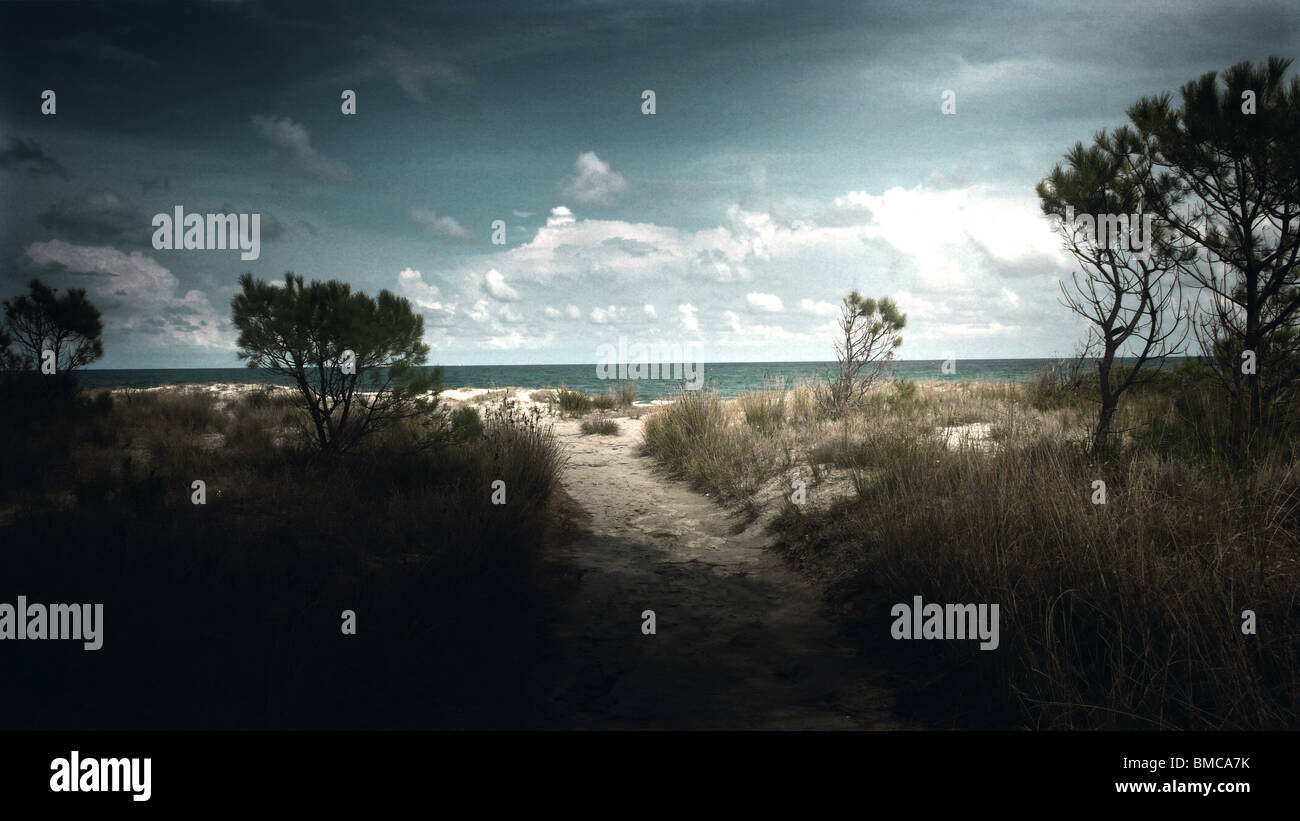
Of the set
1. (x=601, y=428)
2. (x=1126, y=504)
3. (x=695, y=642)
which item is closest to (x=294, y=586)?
(x=695, y=642)

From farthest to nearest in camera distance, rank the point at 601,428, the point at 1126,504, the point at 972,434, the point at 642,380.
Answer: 1. the point at 642,380
2. the point at 601,428
3. the point at 972,434
4. the point at 1126,504

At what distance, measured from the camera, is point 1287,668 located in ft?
8.30

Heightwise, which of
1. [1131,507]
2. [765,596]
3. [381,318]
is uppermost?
[381,318]

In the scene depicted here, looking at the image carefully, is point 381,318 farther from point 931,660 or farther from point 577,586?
point 931,660

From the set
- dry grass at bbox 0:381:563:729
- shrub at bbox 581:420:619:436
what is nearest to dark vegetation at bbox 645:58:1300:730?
dry grass at bbox 0:381:563:729

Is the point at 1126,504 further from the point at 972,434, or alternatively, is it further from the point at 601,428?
the point at 601,428

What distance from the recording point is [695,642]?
3.78 metres

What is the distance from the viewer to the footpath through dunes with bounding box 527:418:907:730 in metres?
2.80

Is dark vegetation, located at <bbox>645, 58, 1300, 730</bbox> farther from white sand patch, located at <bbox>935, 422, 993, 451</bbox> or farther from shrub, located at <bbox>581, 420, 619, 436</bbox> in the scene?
shrub, located at <bbox>581, 420, 619, 436</bbox>

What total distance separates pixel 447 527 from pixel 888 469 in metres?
4.17

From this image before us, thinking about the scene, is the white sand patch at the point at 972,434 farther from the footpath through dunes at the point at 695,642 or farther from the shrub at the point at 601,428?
the shrub at the point at 601,428

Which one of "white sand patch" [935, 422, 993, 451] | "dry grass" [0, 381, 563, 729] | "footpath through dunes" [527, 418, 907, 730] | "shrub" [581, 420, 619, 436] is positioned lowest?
"footpath through dunes" [527, 418, 907, 730]

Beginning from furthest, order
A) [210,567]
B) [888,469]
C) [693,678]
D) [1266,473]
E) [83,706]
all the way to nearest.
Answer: [888,469] < [1266,473] < [210,567] < [693,678] < [83,706]
